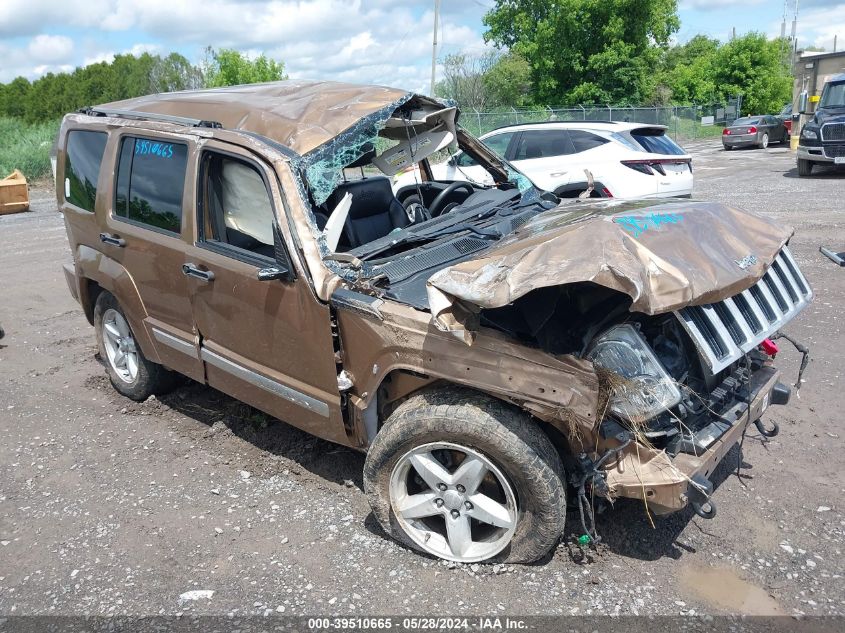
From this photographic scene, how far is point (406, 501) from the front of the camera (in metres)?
3.37

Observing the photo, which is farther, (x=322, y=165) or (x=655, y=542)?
(x=322, y=165)

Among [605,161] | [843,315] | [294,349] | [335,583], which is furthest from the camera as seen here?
[605,161]

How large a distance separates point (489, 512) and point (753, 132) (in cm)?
2929

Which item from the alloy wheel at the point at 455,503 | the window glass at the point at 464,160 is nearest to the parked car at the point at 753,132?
the window glass at the point at 464,160

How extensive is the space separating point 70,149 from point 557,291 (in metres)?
4.06

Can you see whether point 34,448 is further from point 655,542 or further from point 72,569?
point 655,542

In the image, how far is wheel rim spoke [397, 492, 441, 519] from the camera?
328cm

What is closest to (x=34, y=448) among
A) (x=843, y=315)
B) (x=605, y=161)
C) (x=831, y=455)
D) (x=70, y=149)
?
(x=70, y=149)

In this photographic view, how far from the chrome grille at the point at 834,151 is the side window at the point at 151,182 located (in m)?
16.1

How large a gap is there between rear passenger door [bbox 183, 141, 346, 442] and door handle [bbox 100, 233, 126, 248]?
78cm

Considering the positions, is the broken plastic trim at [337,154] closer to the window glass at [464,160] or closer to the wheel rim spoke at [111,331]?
the window glass at [464,160]

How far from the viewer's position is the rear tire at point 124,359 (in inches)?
202

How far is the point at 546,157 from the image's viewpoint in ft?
36.2

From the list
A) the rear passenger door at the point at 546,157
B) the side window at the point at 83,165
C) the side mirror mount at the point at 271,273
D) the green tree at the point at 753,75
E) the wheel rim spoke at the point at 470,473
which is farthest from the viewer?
the green tree at the point at 753,75
